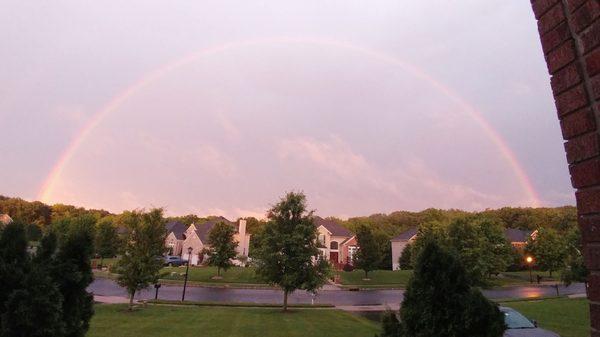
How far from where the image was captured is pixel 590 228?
2.00m

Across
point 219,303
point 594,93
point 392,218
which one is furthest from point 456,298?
point 392,218

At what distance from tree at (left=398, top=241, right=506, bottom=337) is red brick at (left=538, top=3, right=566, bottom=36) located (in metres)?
4.33

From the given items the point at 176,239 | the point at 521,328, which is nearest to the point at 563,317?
the point at 521,328

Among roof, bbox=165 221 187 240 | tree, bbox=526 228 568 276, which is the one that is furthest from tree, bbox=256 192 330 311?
roof, bbox=165 221 187 240

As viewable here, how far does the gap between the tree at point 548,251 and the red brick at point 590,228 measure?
67.7 metres

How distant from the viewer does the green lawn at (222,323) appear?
16.5m

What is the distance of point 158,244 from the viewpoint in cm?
2408

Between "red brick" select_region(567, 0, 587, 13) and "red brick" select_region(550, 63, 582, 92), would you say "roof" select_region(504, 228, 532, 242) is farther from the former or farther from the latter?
"red brick" select_region(567, 0, 587, 13)

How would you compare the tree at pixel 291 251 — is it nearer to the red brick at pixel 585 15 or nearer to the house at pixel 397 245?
the red brick at pixel 585 15

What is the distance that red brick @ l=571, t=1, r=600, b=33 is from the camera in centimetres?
197

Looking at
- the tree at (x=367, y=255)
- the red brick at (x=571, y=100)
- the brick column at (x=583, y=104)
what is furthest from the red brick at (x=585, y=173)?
the tree at (x=367, y=255)

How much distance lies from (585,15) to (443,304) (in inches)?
184

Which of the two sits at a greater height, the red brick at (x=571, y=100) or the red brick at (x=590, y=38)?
the red brick at (x=590, y=38)

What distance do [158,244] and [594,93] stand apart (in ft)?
81.0
